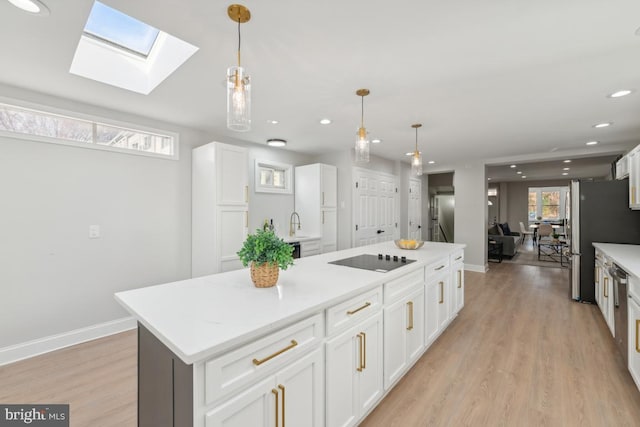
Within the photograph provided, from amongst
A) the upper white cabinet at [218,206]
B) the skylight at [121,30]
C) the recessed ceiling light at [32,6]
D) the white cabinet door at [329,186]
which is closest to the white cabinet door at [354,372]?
the upper white cabinet at [218,206]

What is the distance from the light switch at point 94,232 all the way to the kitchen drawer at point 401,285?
3.05 m

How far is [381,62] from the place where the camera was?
2113 mm

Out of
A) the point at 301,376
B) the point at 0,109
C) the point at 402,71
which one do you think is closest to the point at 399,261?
the point at 301,376

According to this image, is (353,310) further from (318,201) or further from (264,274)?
(318,201)

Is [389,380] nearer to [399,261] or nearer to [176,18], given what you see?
[399,261]

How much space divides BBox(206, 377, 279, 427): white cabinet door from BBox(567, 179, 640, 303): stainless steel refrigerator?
193 inches

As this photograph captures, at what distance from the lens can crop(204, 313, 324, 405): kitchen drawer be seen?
96 cm

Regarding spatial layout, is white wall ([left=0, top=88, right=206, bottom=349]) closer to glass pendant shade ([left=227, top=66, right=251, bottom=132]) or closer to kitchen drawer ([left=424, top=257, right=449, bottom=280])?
glass pendant shade ([left=227, top=66, right=251, bottom=132])

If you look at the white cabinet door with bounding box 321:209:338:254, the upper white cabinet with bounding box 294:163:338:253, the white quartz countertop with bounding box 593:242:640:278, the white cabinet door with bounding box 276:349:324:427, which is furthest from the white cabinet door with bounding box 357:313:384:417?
the white cabinet door with bounding box 321:209:338:254

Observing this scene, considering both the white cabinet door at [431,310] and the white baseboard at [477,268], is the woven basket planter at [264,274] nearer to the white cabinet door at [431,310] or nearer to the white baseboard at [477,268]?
the white cabinet door at [431,310]

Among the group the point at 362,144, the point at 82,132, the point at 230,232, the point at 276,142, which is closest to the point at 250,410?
the point at 362,144

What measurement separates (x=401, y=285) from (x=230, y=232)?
2258 millimetres

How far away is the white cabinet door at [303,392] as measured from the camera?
118 cm

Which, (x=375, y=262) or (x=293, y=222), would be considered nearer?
(x=375, y=262)
